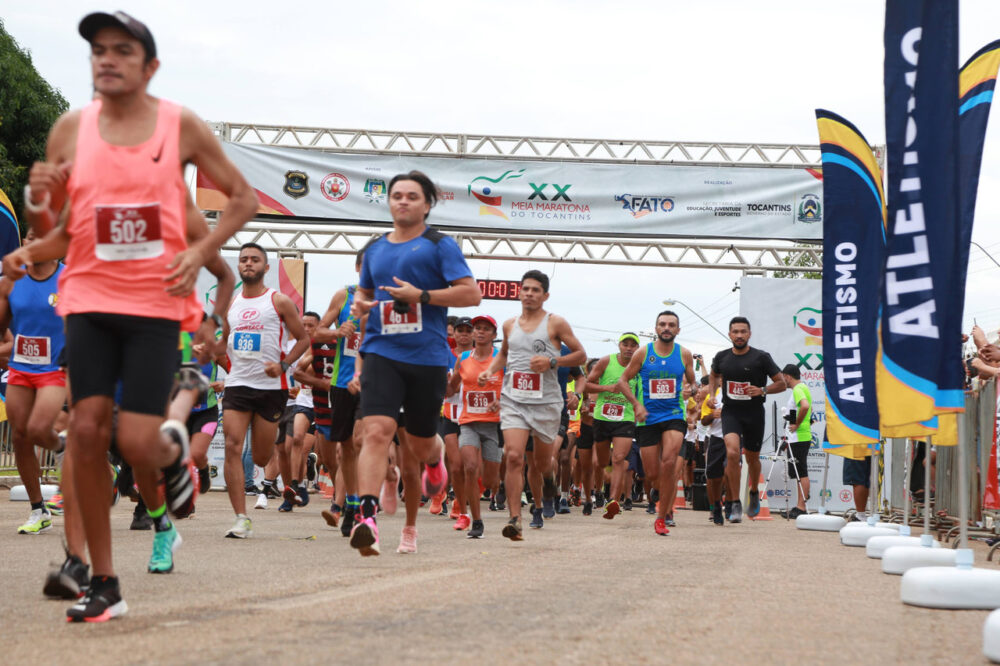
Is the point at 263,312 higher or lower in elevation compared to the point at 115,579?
higher

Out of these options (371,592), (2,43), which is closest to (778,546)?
(371,592)

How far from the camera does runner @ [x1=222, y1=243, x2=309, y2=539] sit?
31.9 feet

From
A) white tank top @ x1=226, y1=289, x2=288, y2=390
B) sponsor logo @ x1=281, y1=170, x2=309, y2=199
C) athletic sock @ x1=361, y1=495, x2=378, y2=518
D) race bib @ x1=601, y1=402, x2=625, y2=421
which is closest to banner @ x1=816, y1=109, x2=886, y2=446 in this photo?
race bib @ x1=601, y1=402, x2=625, y2=421

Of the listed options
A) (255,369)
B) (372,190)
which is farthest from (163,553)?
(372,190)

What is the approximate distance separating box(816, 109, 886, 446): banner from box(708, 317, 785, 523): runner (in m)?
1.93

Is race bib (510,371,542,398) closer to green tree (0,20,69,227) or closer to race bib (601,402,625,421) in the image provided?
race bib (601,402,625,421)

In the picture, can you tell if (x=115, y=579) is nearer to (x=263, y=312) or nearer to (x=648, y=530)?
(x=263, y=312)

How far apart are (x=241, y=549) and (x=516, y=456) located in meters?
2.96

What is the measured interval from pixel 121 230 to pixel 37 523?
239 inches

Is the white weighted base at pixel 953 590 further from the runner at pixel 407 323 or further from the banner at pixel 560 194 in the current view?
the banner at pixel 560 194

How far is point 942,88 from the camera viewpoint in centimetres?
700

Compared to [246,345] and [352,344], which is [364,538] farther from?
[352,344]

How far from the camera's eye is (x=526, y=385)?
36.5ft

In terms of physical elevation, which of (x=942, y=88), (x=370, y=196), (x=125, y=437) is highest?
(x=370, y=196)
